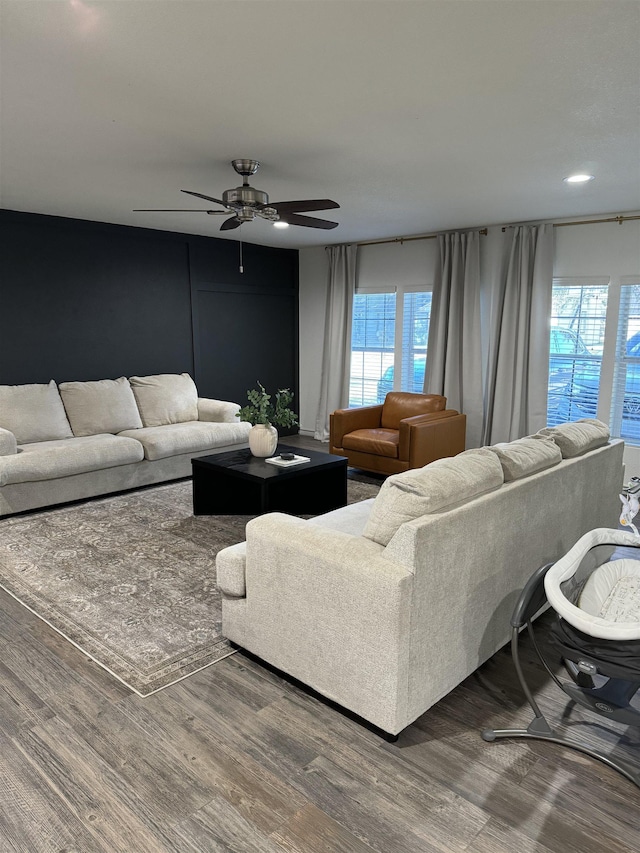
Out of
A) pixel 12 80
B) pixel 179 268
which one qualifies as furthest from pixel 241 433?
pixel 12 80

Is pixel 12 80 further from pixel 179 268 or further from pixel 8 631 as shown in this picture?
pixel 179 268

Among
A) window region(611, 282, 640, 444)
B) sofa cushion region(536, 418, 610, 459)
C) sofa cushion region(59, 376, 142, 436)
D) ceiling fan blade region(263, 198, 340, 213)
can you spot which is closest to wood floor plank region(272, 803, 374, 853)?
sofa cushion region(536, 418, 610, 459)

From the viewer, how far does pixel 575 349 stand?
5477 millimetres

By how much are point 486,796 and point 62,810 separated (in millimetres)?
1328

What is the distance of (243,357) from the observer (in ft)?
23.5

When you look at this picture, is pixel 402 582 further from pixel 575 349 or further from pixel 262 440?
pixel 575 349

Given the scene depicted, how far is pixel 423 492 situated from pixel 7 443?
3.57 m

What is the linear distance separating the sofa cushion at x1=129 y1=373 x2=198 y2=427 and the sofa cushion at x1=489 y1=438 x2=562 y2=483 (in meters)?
3.92

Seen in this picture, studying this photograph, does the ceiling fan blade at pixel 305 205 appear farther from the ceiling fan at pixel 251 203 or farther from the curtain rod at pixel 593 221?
the curtain rod at pixel 593 221

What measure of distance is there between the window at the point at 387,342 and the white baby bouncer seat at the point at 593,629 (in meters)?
4.49

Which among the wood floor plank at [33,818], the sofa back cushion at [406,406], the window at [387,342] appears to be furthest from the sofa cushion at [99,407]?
the wood floor plank at [33,818]

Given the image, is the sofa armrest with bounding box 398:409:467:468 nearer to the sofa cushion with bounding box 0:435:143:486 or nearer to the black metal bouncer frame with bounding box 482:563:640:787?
the sofa cushion with bounding box 0:435:143:486

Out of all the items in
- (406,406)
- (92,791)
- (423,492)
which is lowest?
(92,791)

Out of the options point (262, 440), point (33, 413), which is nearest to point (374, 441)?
point (262, 440)
